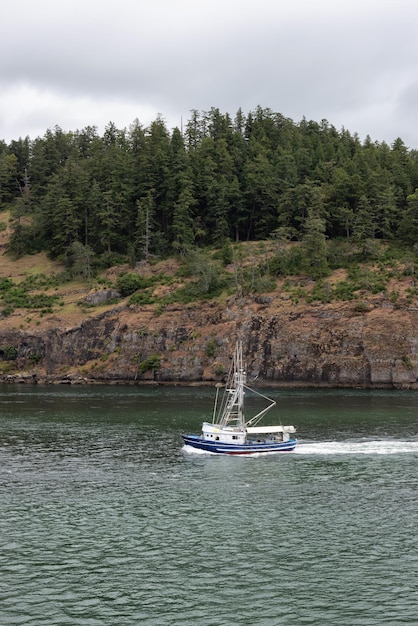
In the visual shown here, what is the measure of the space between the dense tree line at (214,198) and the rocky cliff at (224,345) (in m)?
23.4

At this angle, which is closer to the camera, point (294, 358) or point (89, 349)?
point (294, 358)

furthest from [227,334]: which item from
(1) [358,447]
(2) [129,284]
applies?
(1) [358,447]

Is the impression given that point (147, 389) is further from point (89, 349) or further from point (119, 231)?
point (119, 231)

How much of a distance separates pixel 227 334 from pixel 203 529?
285 ft

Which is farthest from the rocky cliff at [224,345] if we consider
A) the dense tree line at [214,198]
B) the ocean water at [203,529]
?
the ocean water at [203,529]

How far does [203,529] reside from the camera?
42750 millimetres

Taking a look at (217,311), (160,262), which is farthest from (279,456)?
(160,262)

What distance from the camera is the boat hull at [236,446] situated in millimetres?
68188

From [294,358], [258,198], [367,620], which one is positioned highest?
[258,198]

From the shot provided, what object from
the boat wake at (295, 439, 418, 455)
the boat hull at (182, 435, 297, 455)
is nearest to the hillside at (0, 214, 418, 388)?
the boat wake at (295, 439, 418, 455)

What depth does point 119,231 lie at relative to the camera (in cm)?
16775

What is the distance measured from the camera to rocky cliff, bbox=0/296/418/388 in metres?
121

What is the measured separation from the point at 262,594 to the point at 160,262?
125 meters

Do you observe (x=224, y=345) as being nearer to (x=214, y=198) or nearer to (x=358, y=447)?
(x=214, y=198)
